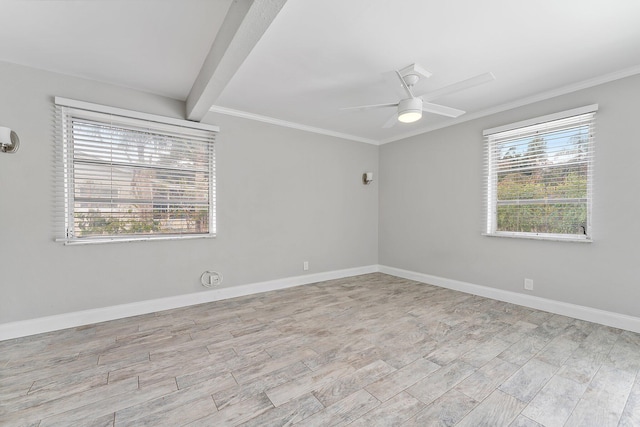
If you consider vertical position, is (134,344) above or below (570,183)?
below

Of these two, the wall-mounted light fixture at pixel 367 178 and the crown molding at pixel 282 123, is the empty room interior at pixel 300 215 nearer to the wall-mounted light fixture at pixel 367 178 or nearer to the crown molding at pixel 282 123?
the crown molding at pixel 282 123

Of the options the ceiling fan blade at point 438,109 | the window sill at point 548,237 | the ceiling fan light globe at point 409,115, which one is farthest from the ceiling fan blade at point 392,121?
the window sill at point 548,237

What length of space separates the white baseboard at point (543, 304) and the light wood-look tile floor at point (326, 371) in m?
0.13

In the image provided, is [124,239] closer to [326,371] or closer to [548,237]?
[326,371]

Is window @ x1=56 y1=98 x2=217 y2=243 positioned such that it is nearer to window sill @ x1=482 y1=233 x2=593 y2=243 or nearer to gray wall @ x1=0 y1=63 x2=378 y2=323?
gray wall @ x1=0 y1=63 x2=378 y2=323

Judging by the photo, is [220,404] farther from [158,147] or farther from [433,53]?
[433,53]

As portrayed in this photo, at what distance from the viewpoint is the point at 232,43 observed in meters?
1.83

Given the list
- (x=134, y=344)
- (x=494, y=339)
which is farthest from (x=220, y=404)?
(x=494, y=339)

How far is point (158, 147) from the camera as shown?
10.5ft

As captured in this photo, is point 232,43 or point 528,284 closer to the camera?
point 232,43

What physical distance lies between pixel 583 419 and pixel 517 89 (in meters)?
3.02

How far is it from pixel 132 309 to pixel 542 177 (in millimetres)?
4874

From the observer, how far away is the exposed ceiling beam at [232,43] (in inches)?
60.8

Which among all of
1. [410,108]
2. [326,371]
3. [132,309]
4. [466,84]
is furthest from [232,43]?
[132,309]
